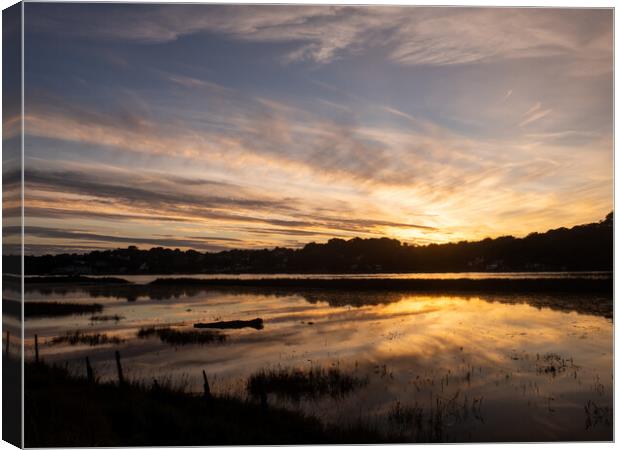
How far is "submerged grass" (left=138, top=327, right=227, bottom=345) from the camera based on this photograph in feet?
42.3

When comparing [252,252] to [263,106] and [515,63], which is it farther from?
[515,63]

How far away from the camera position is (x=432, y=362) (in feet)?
34.7

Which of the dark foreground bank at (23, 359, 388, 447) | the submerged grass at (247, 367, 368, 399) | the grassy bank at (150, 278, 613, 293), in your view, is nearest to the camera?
the dark foreground bank at (23, 359, 388, 447)

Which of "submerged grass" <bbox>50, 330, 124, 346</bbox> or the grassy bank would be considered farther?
the grassy bank

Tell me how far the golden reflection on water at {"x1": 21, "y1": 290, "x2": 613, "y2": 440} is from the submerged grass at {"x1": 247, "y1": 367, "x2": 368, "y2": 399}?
0.15 metres

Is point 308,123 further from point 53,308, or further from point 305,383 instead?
point 53,308

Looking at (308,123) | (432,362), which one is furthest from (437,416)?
(308,123)

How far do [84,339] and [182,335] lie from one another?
9.83ft

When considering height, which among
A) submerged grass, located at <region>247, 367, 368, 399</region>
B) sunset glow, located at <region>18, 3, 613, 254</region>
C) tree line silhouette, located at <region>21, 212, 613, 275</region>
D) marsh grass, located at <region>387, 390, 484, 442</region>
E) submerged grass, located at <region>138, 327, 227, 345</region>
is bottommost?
marsh grass, located at <region>387, 390, 484, 442</region>

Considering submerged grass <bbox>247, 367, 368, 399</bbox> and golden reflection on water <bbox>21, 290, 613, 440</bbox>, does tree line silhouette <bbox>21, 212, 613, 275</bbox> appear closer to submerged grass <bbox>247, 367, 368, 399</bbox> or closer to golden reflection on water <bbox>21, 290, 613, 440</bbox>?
golden reflection on water <bbox>21, 290, 613, 440</bbox>

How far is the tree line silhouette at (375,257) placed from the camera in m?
10.2

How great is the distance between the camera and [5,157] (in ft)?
29.0

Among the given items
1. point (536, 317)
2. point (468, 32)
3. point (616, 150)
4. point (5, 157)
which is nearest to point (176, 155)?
point (5, 157)

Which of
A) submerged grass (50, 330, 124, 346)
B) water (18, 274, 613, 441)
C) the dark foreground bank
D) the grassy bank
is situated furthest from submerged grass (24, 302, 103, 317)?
the grassy bank
